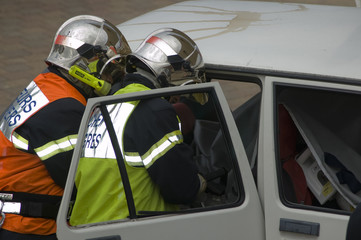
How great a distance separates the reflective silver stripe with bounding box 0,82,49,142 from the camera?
9.97 feet

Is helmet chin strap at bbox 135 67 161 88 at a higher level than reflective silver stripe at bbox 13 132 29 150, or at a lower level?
higher

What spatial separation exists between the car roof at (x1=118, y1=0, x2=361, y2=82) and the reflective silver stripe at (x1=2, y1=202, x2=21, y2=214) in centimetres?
110

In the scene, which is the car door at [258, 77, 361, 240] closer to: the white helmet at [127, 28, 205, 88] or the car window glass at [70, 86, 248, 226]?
the car window glass at [70, 86, 248, 226]

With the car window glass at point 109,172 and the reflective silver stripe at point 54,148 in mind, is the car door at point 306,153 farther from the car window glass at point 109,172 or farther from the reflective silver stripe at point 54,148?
the reflective silver stripe at point 54,148

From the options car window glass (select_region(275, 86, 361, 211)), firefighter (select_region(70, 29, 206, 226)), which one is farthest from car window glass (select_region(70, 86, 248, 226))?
car window glass (select_region(275, 86, 361, 211))

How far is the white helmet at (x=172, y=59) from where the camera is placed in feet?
10.0

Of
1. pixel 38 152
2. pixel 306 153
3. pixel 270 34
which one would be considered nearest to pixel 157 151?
pixel 38 152

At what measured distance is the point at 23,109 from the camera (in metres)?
3.08

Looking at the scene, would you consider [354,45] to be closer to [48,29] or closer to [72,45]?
[72,45]

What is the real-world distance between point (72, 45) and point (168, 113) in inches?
32.3

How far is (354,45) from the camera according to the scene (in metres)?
3.04

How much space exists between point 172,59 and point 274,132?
0.65 meters

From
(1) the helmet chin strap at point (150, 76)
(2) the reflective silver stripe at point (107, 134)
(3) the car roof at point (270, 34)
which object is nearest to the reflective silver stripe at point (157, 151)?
(2) the reflective silver stripe at point (107, 134)

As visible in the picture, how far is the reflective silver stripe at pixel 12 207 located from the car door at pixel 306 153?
47.2 inches
